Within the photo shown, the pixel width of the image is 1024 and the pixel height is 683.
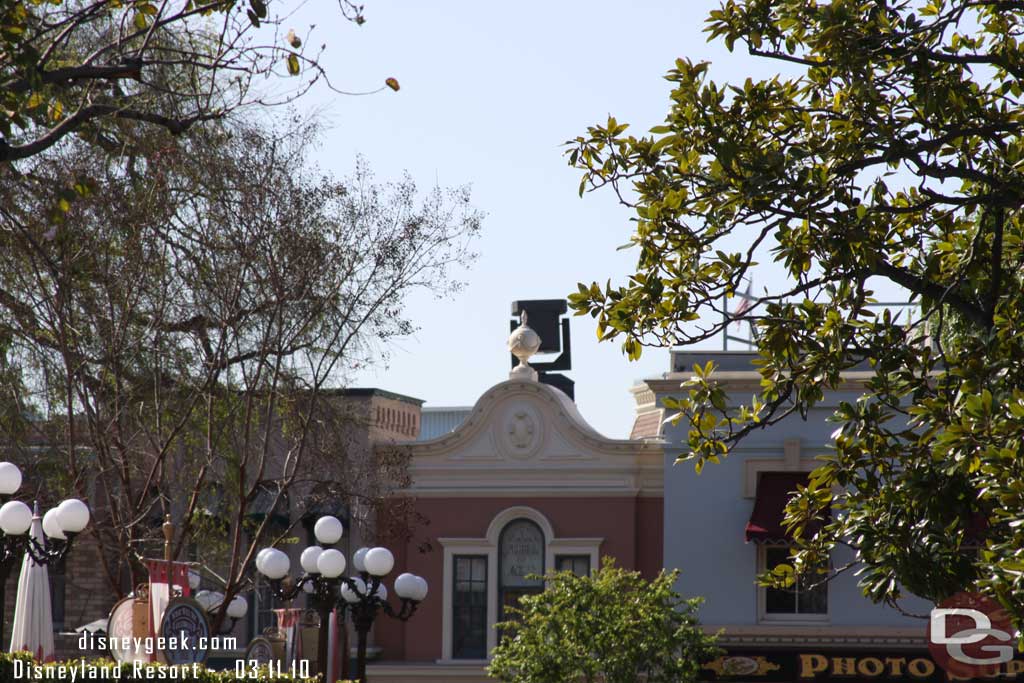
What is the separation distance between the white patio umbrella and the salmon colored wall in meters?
11.1

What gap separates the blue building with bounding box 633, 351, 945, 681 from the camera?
25.4 metres

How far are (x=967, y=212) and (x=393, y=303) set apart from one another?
12326mm

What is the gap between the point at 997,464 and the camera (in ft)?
26.8

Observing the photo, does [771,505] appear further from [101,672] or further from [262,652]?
[101,672]

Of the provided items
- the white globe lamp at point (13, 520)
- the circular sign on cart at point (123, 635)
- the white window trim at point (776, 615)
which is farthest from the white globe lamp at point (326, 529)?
the white window trim at point (776, 615)

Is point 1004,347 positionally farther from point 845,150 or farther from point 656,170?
point 656,170

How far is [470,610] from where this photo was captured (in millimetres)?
27031

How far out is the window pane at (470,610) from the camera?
27000mm

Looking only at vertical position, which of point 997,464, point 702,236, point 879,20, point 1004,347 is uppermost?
point 879,20

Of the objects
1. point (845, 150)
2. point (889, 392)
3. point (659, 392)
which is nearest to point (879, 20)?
point (845, 150)

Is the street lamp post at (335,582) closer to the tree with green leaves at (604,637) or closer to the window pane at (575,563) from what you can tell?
the tree with green leaves at (604,637)

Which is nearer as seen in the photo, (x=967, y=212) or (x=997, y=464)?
(x=997, y=464)

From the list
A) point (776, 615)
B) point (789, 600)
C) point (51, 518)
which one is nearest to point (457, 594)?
point (776, 615)

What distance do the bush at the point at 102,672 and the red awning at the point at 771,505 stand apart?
11.3 metres
